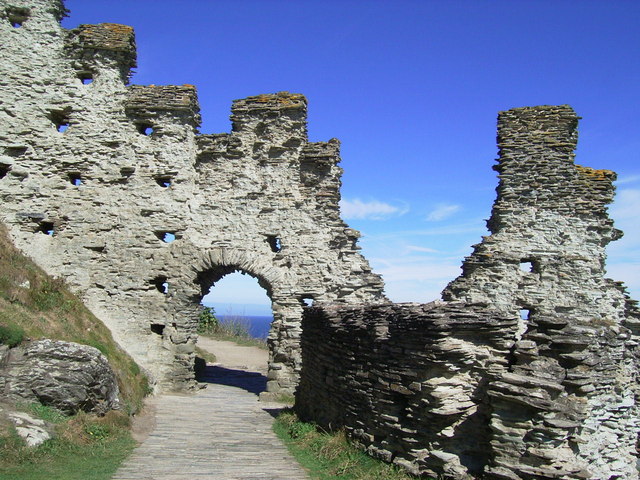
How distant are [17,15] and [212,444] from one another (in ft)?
43.6

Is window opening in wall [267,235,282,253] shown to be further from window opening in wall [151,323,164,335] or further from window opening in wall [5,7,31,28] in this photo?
window opening in wall [5,7,31,28]

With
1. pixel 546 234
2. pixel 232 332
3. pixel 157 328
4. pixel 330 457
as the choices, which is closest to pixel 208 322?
pixel 232 332

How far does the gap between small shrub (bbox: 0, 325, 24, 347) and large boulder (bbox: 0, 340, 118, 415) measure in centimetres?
12

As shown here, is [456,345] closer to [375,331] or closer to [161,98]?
[375,331]

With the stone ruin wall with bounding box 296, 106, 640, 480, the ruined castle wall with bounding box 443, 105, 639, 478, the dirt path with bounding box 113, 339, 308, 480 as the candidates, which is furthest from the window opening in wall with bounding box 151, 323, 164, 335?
the ruined castle wall with bounding box 443, 105, 639, 478

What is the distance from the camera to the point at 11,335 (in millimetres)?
8945

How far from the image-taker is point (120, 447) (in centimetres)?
867

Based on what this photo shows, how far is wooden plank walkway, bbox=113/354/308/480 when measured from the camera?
765 cm

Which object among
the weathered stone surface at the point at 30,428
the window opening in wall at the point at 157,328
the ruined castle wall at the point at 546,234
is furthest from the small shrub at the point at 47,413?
the ruined castle wall at the point at 546,234

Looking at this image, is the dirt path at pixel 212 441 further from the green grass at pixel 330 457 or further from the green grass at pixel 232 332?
the green grass at pixel 232 332

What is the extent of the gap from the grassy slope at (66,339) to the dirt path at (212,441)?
44cm

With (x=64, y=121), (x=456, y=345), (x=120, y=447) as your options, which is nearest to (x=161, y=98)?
(x=64, y=121)

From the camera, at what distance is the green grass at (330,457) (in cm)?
702

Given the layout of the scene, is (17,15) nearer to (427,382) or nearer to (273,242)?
(273,242)
